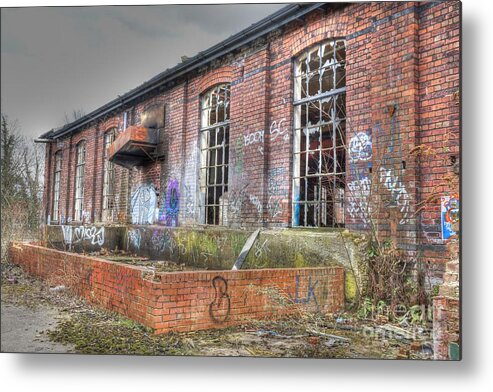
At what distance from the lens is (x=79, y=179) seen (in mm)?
5230

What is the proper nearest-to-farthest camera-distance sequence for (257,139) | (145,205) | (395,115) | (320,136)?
(395,115) < (320,136) < (257,139) < (145,205)

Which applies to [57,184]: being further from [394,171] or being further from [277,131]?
[394,171]

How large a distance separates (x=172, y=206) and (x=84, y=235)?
1299 mm

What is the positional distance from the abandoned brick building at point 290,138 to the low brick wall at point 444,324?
1.21 feet

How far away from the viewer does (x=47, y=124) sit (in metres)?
4.55

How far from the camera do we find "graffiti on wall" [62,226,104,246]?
5320 mm

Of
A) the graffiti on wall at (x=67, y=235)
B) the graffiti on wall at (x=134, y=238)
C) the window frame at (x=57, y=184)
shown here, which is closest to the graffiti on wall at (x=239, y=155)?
the graffiti on wall at (x=134, y=238)

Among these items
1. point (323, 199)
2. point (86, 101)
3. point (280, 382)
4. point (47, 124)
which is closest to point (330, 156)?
point (323, 199)

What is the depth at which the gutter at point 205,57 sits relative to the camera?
448 centimetres

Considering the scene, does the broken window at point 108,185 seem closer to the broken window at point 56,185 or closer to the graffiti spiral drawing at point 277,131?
the broken window at point 56,185

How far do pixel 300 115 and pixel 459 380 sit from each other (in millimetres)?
3067

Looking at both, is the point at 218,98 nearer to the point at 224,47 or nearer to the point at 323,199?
the point at 224,47

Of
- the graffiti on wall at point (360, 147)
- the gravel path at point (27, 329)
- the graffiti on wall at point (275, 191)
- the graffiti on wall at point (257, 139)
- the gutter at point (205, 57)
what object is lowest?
the gravel path at point (27, 329)

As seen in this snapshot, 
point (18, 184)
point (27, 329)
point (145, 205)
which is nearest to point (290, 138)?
point (145, 205)
